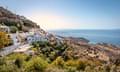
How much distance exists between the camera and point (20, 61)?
2498cm

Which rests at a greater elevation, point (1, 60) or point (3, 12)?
point (3, 12)

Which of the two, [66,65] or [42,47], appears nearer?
[66,65]

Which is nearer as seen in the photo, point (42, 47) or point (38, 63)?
point (38, 63)

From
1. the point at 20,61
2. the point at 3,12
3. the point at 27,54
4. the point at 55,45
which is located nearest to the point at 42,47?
the point at 55,45

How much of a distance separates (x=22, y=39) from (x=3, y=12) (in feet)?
87.9

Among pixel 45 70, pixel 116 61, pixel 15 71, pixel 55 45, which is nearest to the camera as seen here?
pixel 15 71

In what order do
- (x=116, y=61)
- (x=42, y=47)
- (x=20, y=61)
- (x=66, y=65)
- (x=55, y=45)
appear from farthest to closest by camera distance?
1. (x=116, y=61)
2. (x=55, y=45)
3. (x=42, y=47)
4. (x=66, y=65)
5. (x=20, y=61)

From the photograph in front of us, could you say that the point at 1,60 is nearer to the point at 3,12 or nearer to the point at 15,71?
the point at 15,71

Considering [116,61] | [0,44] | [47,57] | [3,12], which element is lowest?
[116,61]

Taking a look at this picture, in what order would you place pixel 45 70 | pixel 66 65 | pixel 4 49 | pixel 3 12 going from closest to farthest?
1. pixel 45 70
2. pixel 66 65
3. pixel 4 49
4. pixel 3 12

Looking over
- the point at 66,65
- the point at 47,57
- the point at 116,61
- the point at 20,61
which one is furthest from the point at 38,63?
the point at 116,61

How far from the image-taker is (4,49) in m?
34.0

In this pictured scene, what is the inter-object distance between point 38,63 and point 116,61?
1109 inches

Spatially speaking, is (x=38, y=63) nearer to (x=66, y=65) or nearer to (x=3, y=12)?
(x=66, y=65)
